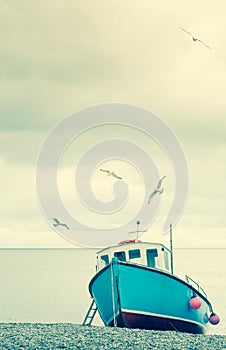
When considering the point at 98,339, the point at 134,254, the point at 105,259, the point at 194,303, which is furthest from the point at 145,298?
the point at 98,339

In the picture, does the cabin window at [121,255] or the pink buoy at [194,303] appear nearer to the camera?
the pink buoy at [194,303]

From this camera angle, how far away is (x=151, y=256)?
26.1 m

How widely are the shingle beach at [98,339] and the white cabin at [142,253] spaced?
Answer: 25.4 ft

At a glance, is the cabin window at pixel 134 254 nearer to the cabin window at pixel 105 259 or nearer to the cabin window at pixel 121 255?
the cabin window at pixel 121 255

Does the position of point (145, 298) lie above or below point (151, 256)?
below

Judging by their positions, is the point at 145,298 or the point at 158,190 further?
the point at 158,190

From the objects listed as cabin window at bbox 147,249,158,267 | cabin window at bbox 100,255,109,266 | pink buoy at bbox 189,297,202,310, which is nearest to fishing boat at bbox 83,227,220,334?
pink buoy at bbox 189,297,202,310

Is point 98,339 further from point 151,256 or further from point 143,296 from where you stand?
point 151,256

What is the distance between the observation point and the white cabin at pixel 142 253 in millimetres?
26016

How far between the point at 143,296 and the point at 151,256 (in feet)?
8.13

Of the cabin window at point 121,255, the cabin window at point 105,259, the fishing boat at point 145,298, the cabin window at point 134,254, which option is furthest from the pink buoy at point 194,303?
the cabin window at point 105,259

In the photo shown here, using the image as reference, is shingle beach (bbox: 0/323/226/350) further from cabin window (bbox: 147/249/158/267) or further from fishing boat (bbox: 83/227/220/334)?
cabin window (bbox: 147/249/158/267)

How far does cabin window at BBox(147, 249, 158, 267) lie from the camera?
2598 cm

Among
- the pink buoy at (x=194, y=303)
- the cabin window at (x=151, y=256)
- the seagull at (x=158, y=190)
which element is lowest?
the pink buoy at (x=194, y=303)
